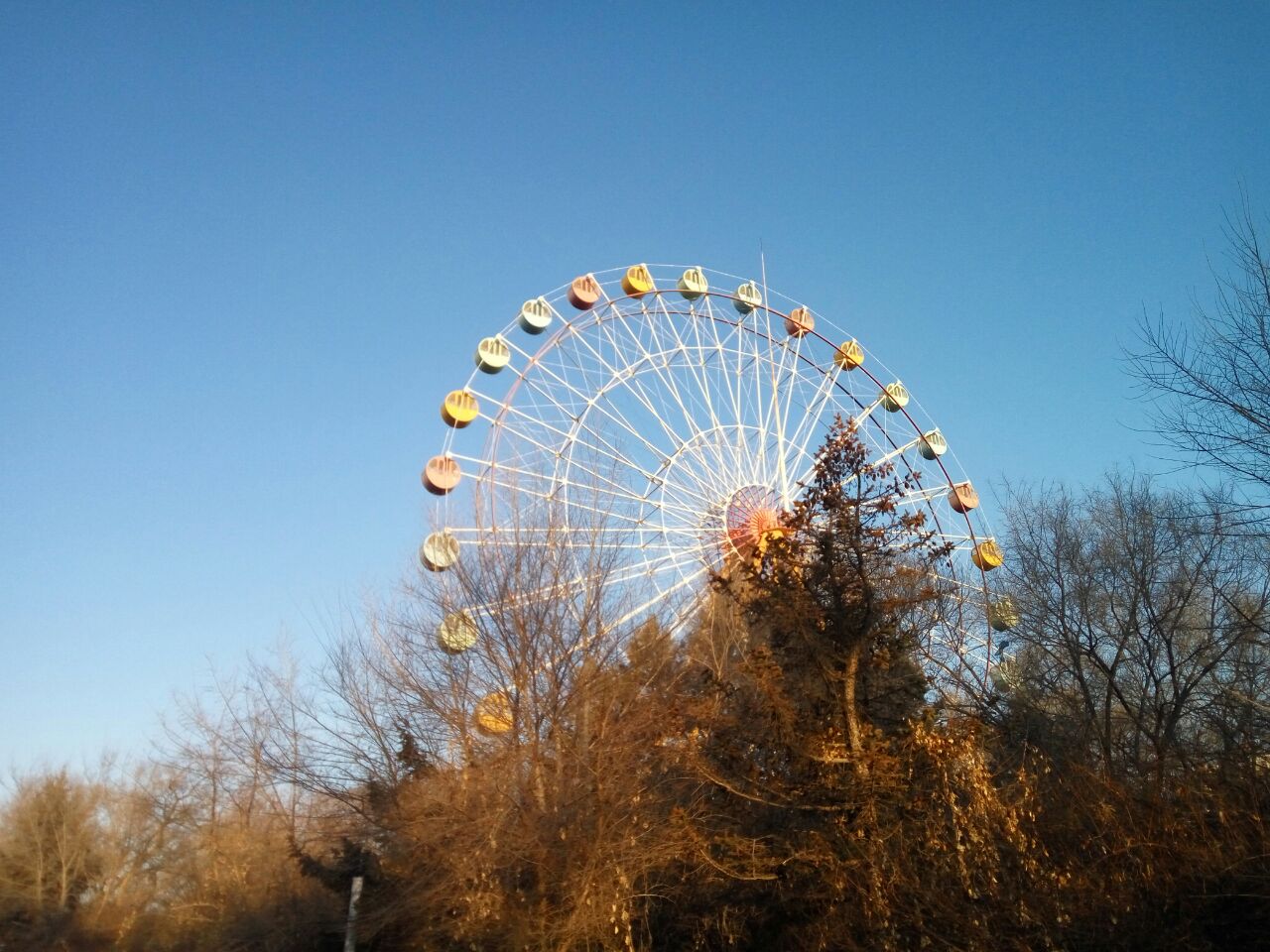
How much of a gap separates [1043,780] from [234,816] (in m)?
24.4

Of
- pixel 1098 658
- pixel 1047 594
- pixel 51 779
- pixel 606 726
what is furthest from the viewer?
pixel 51 779

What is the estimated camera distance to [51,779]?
36.2 meters

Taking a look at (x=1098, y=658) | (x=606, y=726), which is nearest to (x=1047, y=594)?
(x=1098, y=658)

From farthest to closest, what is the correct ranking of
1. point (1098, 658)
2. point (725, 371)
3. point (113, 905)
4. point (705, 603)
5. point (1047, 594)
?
point (113, 905) → point (725, 371) → point (705, 603) → point (1047, 594) → point (1098, 658)

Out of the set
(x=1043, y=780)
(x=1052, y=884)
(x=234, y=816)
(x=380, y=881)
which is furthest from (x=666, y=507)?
(x=234, y=816)

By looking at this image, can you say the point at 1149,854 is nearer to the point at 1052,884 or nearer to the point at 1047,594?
the point at 1052,884

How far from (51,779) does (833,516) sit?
3367cm

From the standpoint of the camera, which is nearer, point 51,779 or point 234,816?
point 234,816

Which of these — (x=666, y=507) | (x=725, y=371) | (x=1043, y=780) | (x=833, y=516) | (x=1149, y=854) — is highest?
(x=725, y=371)

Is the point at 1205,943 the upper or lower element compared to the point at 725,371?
lower

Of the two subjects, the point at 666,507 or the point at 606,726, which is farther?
the point at 666,507

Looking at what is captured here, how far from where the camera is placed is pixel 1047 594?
17828 mm

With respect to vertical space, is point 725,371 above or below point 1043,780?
above

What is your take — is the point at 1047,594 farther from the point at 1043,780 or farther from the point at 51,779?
the point at 51,779
